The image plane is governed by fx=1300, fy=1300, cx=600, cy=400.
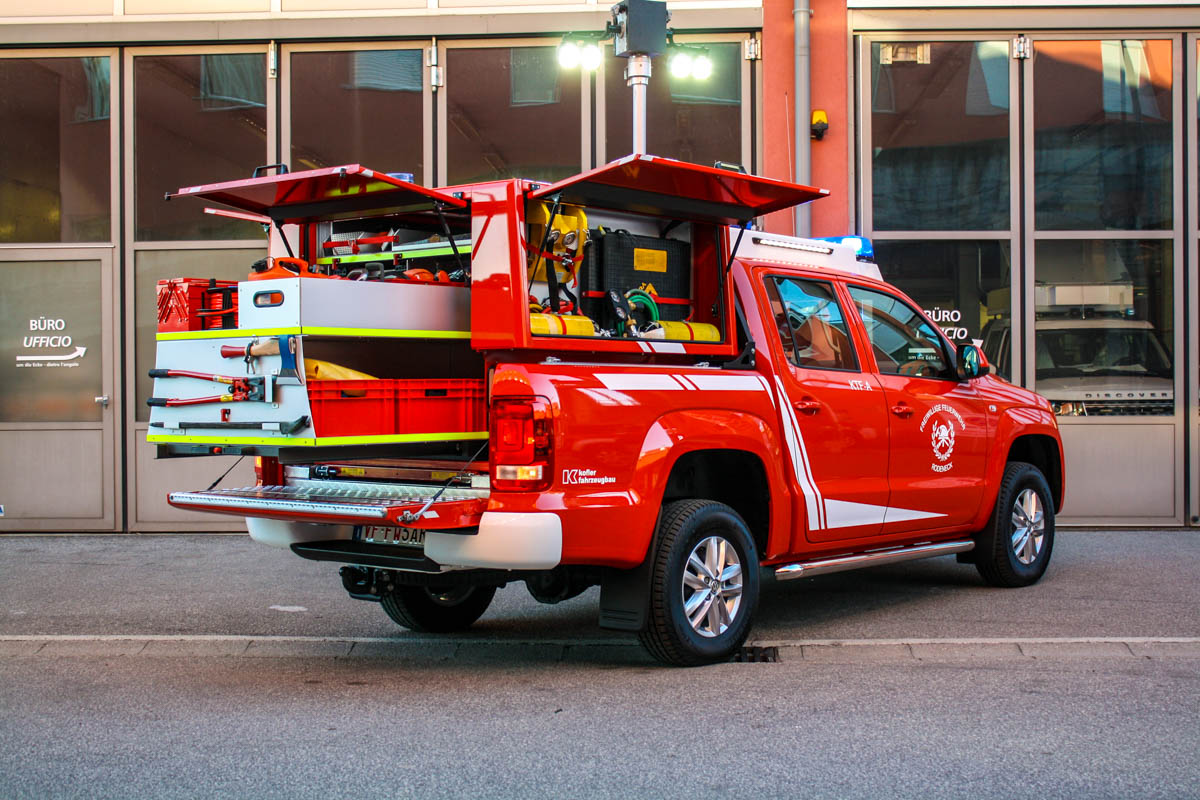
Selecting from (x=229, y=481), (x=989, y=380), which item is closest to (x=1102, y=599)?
(x=989, y=380)

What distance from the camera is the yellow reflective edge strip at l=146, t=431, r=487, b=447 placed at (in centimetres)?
552

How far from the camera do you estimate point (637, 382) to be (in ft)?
19.3

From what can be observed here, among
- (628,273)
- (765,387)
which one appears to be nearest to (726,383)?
(765,387)

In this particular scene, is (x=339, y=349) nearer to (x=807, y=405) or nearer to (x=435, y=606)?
(x=435, y=606)

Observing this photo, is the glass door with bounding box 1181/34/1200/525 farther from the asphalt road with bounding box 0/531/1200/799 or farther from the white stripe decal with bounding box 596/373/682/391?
the white stripe decal with bounding box 596/373/682/391

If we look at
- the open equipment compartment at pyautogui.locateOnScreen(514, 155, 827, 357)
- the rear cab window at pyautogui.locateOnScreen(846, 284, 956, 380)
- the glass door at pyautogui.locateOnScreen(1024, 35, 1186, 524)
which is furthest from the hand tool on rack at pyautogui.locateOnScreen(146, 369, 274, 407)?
the glass door at pyautogui.locateOnScreen(1024, 35, 1186, 524)

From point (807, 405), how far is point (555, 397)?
72.4 inches

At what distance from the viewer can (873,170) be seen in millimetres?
11555

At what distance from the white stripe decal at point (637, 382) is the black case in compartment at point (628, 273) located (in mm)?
586

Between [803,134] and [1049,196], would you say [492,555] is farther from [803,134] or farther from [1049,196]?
[1049,196]

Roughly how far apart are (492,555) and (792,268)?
2.76m

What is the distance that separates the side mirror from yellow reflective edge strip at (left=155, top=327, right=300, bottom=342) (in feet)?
14.3

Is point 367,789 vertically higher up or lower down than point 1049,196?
lower down

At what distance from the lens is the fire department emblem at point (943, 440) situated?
7.75 meters
